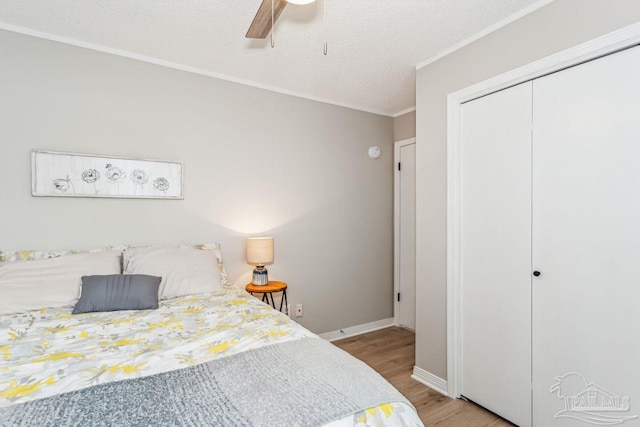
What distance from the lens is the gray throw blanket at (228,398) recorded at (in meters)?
0.89

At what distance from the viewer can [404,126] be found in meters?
3.82

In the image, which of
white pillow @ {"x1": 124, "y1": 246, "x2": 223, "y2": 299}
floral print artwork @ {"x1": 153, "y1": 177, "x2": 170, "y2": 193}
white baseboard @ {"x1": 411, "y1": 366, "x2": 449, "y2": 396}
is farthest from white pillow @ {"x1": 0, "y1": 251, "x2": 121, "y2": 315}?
white baseboard @ {"x1": 411, "y1": 366, "x2": 449, "y2": 396}

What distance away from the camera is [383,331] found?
3723 millimetres

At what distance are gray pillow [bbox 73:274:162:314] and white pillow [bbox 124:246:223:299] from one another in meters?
0.22

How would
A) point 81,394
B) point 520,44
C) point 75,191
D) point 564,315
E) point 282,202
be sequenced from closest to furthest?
point 81,394, point 564,315, point 520,44, point 75,191, point 282,202

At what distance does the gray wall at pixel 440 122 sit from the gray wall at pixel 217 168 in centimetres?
109

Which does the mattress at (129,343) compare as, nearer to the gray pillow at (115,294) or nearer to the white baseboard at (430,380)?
the gray pillow at (115,294)

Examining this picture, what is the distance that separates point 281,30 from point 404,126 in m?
2.06

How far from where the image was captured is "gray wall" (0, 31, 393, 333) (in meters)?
2.22

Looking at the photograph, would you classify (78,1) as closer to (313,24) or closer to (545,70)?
(313,24)

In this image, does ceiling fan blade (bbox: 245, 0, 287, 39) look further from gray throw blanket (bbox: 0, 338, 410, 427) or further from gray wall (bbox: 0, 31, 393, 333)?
gray throw blanket (bbox: 0, 338, 410, 427)

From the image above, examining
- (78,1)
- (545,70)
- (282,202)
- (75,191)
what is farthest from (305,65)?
(75,191)

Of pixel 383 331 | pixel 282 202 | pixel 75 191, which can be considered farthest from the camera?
pixel 383 331

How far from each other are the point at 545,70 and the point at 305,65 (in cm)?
167
